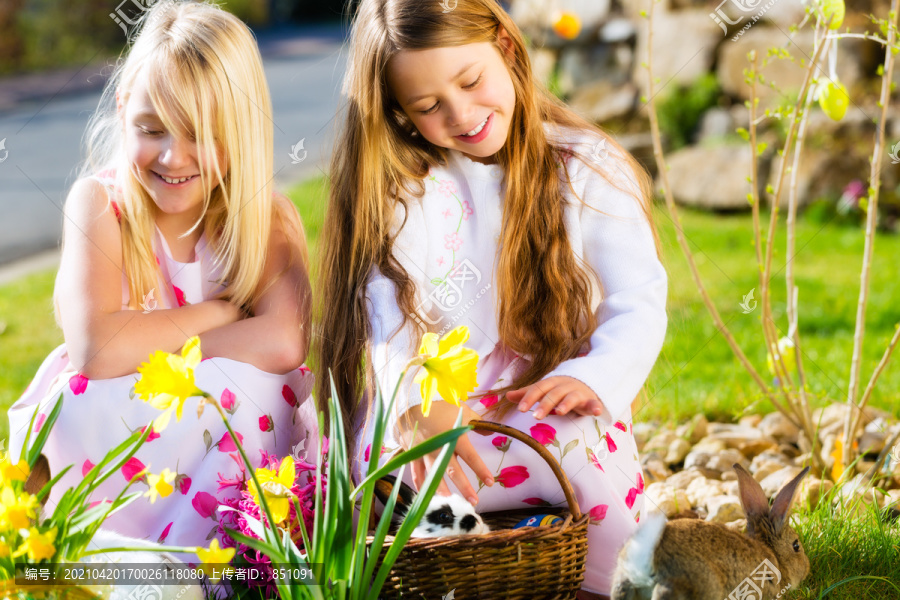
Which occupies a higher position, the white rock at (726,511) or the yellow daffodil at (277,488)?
the yellow daffodil at (277,488)

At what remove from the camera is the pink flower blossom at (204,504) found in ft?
6.04

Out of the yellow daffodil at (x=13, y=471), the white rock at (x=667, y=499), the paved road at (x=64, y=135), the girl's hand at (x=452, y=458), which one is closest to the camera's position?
the yellow daffodil at (x=13, y=471)

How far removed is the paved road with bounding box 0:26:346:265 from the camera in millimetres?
5793

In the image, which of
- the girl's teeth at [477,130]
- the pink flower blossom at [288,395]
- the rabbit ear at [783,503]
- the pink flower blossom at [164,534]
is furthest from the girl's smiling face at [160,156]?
the rabbit ear at [783,503]

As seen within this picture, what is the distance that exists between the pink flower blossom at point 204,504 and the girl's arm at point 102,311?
1.02 ft

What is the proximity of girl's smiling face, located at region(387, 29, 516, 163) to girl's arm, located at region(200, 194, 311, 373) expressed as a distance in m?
0.44

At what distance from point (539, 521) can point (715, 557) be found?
357 millimetres

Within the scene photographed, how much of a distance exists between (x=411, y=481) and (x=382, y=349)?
296mm

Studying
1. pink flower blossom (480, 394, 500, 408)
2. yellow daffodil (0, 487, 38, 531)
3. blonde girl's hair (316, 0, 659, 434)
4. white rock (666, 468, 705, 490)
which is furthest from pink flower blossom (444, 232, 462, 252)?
yellow daffodil (0, 487, 38, 531)

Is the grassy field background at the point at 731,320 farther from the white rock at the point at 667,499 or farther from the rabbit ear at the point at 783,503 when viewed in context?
the rabbit ear at the point at 783,503

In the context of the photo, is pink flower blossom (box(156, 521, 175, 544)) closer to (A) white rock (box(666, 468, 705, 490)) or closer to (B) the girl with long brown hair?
(B) the girl with long brown hair

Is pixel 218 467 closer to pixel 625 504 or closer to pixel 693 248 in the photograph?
pixel 625 504

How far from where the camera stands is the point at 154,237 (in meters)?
2.14

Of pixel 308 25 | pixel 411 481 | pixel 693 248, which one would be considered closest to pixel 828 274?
pixel 693 248
